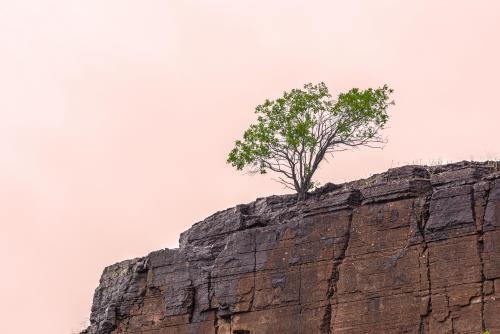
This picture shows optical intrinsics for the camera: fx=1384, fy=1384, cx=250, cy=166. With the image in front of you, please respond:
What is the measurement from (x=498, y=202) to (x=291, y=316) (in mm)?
8162

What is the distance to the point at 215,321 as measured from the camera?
4819 cm

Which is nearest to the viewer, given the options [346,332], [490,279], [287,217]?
[490,279]

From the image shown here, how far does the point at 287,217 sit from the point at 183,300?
16.6 feet

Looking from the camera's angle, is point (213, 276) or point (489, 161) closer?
point (489, 161)

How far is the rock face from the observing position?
42031 mm

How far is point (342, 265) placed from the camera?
147ft

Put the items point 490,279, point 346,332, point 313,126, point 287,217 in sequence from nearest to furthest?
point 490,279 → point 346,332 → point 287,217 → point 313,126

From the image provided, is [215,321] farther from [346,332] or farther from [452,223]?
[452,223]

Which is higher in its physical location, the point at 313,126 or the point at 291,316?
the point at 313,126

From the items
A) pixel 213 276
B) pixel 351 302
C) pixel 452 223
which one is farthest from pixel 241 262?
pixel 452 223

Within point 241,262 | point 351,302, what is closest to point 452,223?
point 351,302

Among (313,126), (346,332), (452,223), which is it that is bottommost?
(346,332)

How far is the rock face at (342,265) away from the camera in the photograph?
42031mm

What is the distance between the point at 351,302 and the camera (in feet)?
145
